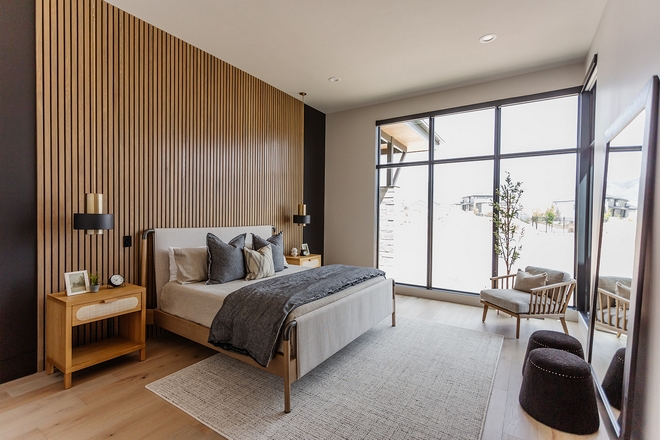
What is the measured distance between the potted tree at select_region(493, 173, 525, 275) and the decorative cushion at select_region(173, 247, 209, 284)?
3.94 meters

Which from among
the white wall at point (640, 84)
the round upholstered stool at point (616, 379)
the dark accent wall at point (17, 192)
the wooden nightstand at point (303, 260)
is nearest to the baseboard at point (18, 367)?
the dark accent wall at point (17, 192)

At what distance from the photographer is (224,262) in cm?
329

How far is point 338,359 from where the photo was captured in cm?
300

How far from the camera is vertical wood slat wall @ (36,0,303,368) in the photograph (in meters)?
2.69

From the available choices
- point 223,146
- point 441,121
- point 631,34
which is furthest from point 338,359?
point 441,121

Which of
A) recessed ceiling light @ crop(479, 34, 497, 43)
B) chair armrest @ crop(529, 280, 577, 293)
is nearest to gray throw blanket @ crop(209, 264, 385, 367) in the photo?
chair armrest @ crop(529, 280, 577, 293)

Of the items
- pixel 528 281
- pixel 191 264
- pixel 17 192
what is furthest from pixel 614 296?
pixel 17 192

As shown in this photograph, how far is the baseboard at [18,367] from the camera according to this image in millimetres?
2480

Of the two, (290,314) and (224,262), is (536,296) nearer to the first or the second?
(290,314)

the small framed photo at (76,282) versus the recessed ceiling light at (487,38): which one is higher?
the recessed ceiling light at (487,38)

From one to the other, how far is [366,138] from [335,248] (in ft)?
7.15

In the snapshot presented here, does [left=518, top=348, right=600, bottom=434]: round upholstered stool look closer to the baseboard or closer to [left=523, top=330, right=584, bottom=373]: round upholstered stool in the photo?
[left=523, top=330, right=584, bottom=373]: round upholstered stool

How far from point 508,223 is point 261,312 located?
3.69 meters

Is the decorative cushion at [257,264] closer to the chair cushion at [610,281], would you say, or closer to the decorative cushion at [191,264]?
the decorative cushion at [191,264]
